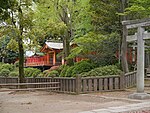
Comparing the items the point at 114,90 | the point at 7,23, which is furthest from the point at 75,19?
the point at 114,90

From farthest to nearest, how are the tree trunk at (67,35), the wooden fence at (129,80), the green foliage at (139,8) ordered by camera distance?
the tree trunk at (67,35)
the green foliage at (139,8)
the wooden fence at (129,80)

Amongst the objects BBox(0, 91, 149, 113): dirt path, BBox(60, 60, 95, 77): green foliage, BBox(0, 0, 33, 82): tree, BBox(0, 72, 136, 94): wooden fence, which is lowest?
BBox(0, 91, 149, 113): dirt path

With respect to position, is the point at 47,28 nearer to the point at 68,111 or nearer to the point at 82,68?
the point at 82,68

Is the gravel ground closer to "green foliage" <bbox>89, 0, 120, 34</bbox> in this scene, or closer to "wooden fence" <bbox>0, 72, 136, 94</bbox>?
"wooden fence" <bbox>0, 72, 136, 94</bbox>

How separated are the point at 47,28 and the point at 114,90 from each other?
600 cm

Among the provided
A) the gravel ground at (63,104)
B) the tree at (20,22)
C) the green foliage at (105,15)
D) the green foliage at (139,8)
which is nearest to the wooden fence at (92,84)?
the gravel ground at (63,104)

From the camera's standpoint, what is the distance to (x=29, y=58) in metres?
43.6

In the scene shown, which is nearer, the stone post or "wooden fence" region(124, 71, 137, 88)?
the stone post

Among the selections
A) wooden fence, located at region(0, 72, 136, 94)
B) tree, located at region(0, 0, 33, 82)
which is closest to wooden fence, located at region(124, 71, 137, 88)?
wooden fence, located at region(0, 72, 136, 94)

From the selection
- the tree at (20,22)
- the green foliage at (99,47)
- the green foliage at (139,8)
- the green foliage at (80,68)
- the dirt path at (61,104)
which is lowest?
the dirt path at (61,104)

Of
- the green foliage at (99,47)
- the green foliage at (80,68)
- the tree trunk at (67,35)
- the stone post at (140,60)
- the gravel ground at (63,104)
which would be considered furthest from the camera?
the tree trunk at (67,35)

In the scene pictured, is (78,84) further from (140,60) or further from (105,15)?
(105,15)

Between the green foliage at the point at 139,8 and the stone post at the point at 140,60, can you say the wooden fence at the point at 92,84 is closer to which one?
the stone post at the point at 140,60

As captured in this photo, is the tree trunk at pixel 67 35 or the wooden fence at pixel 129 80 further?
the tree trunk at pixel 67 35
